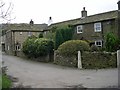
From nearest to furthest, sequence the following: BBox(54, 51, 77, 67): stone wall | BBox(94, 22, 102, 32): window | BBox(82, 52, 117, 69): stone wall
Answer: BBox(82, 52, 117, 69): stone wall < BBox(54, 51, 77, 67): stone wall < BBox(94, 22, 102, 32): window

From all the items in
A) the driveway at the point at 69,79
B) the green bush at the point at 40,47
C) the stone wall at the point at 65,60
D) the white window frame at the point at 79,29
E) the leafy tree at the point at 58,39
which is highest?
the white window frame at the point at 79,29

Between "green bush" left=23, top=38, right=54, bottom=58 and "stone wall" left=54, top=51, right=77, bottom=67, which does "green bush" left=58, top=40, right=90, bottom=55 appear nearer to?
"stone wall" left=54, top=51, right=77, bottom=67

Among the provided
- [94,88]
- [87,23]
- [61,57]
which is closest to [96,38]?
[87,23]

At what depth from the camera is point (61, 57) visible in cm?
3097

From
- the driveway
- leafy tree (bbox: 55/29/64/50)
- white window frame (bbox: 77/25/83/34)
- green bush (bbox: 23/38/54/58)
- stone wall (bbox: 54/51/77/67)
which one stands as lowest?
the driveway

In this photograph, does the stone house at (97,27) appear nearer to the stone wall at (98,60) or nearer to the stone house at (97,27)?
the stone house at (97,27)

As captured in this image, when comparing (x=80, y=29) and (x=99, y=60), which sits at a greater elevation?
(x=80, y=29)

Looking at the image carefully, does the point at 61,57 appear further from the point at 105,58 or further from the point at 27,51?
the point at 27,51

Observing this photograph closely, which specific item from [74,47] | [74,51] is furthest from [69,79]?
[74,47]

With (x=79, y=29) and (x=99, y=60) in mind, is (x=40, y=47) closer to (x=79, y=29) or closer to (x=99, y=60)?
(x=79, y=29)

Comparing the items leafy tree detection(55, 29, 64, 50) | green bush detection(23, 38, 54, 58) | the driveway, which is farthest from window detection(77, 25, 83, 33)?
the driveway

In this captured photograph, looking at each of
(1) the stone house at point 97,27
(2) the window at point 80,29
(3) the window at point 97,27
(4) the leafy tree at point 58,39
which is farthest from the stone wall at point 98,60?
(2) the window at point 80,29

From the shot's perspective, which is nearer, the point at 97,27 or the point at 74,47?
the point at 74,47

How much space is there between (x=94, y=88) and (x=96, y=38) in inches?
975
